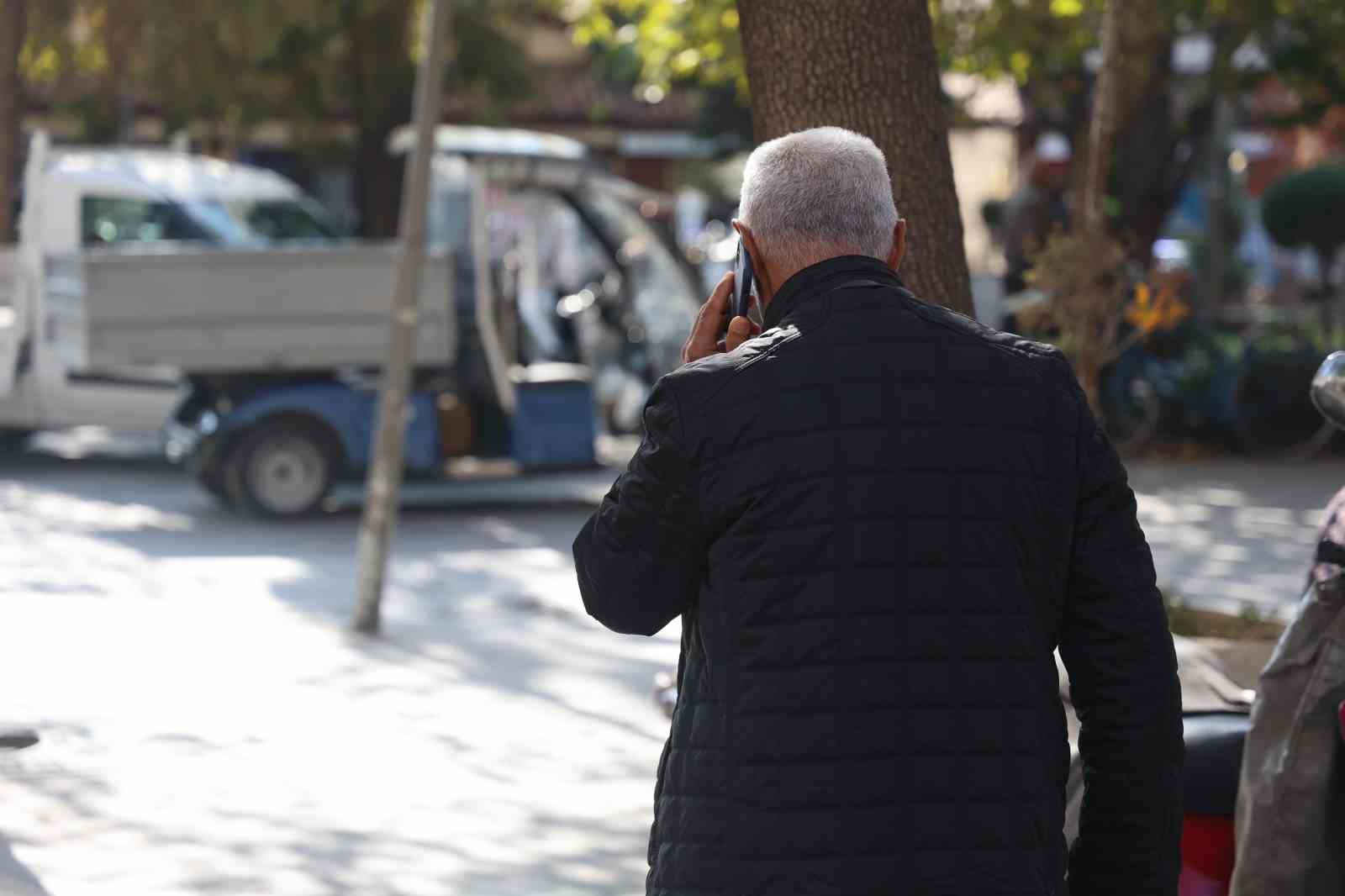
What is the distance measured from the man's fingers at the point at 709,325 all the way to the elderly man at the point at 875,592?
154 mm

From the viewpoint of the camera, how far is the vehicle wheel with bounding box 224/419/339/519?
12906 millimetres

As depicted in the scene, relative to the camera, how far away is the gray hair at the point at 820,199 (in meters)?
2.57

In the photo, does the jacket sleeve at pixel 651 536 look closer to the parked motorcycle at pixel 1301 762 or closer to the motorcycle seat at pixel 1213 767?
the parked motorcycle at pixel 1301 762

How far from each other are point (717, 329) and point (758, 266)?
14 cm

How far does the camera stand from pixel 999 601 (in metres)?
2.43

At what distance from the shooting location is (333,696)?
7980 mm

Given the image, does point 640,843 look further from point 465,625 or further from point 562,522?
point 562,522

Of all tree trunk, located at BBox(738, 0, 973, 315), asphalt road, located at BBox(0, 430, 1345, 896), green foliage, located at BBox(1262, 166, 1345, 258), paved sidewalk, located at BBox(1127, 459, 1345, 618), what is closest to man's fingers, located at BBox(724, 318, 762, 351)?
tree trunk, located at BBox(738, 0, 973, 315)

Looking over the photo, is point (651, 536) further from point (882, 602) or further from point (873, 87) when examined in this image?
point (873, 87)

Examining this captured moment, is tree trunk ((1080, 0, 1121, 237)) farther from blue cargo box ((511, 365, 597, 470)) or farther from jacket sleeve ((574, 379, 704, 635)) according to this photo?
jacket sleeve ((574, 379, 704, 635))

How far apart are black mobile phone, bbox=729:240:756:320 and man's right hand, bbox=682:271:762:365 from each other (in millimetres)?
15

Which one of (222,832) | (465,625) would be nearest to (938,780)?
(222,832)

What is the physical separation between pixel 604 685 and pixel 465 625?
1472mm

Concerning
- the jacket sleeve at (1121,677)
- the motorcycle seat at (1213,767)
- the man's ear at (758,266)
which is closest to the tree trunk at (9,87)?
the motorcycle seat at (1213,767)
